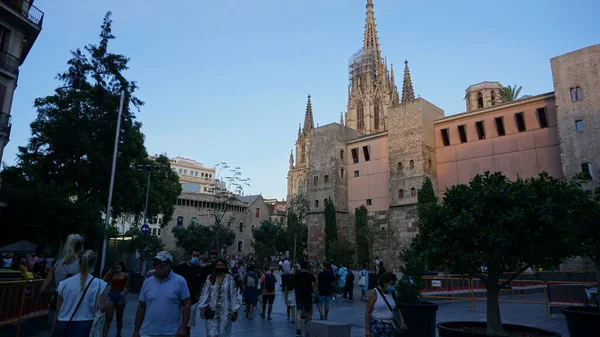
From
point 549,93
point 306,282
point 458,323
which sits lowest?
point 458,323

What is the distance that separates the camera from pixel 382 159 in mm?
36625

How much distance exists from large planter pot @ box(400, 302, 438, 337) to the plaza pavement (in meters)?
1.72

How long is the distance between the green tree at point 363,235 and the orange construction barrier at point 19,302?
28.7m

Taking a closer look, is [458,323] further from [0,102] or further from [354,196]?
[354,196]

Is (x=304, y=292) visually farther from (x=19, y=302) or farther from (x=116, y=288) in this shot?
(x=19, y=302)

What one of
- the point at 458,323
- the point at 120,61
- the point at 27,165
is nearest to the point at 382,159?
the point at 120,61

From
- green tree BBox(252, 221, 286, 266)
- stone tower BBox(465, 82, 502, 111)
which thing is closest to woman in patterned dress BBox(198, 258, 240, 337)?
green tree BBox(252, 221, 286, 266)

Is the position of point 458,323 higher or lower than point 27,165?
lower

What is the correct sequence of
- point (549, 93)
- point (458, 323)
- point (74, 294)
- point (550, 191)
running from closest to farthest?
point (74, 294)
point (550, 191)
point (458, 323)
point (549, 93)

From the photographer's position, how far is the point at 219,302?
5.64 m

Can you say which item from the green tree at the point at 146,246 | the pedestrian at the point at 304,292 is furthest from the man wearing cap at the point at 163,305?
the green tree at the point at 146,246

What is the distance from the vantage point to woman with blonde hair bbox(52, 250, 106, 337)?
4.00 m

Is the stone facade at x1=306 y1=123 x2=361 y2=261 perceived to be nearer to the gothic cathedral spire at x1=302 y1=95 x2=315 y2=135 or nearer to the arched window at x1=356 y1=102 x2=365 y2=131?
the arched window at x1=356 y1=102 x2=365 y2=131

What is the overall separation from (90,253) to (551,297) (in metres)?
13.1
